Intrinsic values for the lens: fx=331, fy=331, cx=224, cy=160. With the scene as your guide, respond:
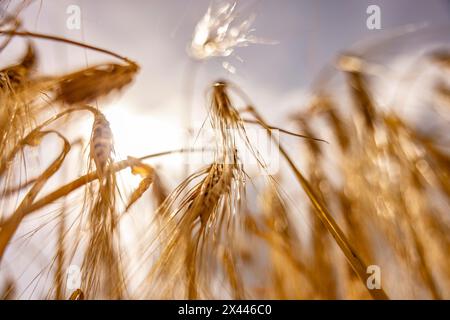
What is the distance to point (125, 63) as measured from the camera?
765mm

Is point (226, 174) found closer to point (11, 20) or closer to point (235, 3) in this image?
point (235, 3)

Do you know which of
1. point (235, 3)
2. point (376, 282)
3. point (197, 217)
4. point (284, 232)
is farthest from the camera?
point (284, 232)

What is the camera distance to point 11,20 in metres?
0.62

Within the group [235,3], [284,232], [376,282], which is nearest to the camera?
[376,282]

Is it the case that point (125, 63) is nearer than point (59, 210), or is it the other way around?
point (59, 210)

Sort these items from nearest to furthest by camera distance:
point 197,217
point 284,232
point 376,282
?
point 376,282 → point 197,217 → point 284,232

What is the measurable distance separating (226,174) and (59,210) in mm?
299

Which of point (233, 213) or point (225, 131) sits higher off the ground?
point (225, 131)

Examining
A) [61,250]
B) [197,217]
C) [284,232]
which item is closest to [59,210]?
[61,250]

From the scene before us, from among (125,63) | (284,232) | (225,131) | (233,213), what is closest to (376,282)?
(233,213)

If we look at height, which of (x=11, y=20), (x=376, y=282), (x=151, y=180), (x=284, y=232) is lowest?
(x=376, y=282)

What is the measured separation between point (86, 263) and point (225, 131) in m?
0.32

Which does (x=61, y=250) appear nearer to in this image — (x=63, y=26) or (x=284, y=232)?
(x=63, y=26)

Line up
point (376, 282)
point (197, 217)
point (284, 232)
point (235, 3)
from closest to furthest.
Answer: point (376, 282) → point (197, 217) → point (235, 3) → point (284, 232)
